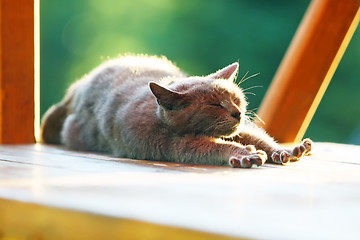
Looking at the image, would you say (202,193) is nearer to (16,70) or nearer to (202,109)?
(202,109)

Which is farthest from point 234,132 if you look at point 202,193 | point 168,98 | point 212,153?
point 202,193

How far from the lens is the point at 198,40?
15.6ft

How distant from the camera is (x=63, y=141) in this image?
2.31 meters

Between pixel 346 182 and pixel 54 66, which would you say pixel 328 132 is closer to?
pixel 54 66

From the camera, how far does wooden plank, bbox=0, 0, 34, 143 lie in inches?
87.9

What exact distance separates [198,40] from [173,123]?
3.06 metres

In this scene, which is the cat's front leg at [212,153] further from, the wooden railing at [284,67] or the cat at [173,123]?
the wooden railing at [284,67]

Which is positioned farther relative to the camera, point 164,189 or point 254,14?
point 254,14

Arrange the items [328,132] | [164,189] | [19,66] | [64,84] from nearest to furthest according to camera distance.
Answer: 1. [164,189]
2. [19,66]
3. [328,132]
4. [64,84]

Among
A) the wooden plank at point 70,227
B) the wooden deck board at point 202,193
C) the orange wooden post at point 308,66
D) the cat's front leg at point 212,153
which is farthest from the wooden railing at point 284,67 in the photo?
the wooden plank at point 70,227

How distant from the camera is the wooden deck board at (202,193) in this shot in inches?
36.1

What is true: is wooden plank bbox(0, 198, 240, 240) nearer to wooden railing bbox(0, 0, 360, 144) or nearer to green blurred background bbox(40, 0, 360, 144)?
wooden railing bbox(0, 0, 360, 144)

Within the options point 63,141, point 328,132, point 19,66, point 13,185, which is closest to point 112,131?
point 63,141

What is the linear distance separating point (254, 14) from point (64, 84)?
1958 mm
